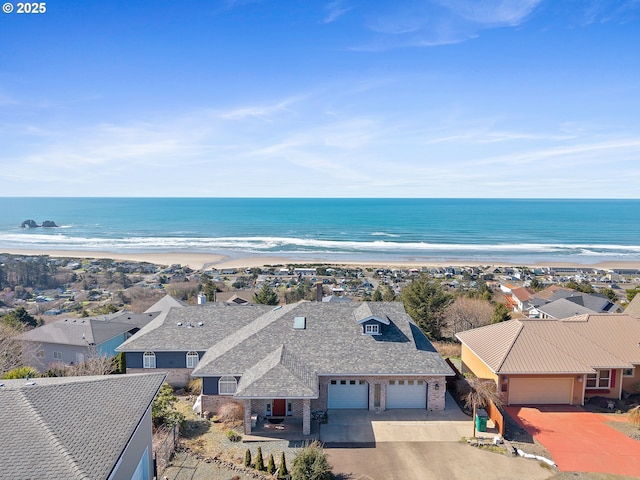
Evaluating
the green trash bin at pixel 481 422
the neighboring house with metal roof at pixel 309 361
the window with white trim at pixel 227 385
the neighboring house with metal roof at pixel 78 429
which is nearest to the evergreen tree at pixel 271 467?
the neighboring house with metal roof at pixel 309 361

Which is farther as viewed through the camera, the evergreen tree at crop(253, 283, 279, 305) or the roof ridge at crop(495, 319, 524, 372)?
the evergreen tree at crop(253, 283, 279, 305)

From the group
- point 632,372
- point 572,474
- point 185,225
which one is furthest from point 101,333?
point 185,225

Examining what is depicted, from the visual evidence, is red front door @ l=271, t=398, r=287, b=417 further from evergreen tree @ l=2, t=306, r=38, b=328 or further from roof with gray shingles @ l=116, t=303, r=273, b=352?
evergreen tree @ l=2, t=306, r=38, b=328

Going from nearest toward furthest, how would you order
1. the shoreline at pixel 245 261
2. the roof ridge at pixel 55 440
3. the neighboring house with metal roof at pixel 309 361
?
1. the roof ridge at pixel 55 440
2. the neighboring house with metal roof at pixel 309 361
3. the shoreline at pixel 245 261

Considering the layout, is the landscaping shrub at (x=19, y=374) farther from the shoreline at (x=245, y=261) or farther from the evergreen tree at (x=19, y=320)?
the shoreline at (x=245, y=261)

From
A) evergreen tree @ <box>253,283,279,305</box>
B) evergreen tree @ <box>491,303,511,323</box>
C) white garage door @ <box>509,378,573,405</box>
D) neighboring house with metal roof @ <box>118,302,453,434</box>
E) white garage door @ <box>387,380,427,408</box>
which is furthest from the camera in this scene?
evergreen tree @ <box>253,283,279,305</box>

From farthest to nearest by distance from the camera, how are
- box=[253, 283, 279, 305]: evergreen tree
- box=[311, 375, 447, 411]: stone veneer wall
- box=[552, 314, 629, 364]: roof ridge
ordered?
box=[253, 283, 279, 305]: evergreen tree → box=[552, 314, 629, 364]: roof ridge → box=[311, 375, 447, 411]: stone veneer wall

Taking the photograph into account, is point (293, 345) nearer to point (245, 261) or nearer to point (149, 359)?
point (149, 359)

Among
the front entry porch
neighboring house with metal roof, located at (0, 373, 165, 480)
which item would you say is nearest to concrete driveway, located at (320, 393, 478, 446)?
the front entry porch
